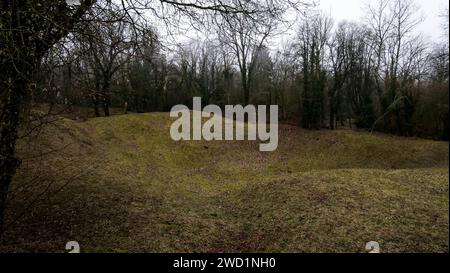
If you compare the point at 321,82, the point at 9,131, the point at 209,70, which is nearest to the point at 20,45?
the point at 9,131

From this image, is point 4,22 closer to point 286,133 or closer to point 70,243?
point 70,243

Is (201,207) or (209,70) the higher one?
(209,70)

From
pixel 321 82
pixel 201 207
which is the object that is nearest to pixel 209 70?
pixel 321 82

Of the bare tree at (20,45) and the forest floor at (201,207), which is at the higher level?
the bare tree at (20,45)

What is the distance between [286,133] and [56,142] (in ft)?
60.8

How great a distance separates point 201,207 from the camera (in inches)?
415

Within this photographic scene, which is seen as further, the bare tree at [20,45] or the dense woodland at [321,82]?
the dense woodland at [321,82]

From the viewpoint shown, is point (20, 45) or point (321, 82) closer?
point (20, 45)

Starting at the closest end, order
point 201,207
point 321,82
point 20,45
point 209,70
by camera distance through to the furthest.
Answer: point 20,45
point 201,207
point 321,82
point 209,70

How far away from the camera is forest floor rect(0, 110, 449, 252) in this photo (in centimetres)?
704

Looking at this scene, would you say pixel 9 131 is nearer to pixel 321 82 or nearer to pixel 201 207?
pixel 201 207

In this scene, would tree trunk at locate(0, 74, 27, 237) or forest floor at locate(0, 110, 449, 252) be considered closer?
tree trunk at locate(0, 74, 27, 237)

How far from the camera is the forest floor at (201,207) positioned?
7.04 metres

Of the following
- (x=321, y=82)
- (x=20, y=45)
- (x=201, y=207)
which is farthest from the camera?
(x=321, y=82)
